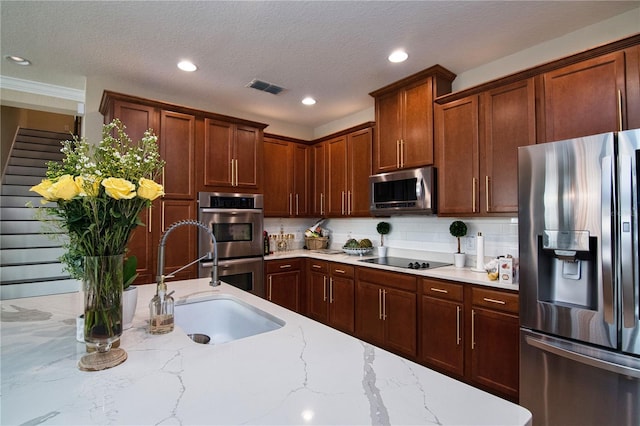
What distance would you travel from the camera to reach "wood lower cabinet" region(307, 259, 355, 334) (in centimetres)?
332

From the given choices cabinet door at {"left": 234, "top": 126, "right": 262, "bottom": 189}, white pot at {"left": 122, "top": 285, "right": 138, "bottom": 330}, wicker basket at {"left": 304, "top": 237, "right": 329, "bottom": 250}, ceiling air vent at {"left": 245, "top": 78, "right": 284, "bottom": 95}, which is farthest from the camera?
wicker basket at {"left": 304, "top": 237, "right": 329, "bottom": 250}

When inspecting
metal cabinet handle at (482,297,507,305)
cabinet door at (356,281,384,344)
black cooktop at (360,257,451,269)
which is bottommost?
cabinet door at (356,281,384,344)

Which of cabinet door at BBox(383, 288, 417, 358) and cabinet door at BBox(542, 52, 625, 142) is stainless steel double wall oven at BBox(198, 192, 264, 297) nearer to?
cabinet door at BBox(383, 288, 417, 358)

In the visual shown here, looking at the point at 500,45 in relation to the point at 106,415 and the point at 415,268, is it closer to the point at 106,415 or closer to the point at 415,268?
the point at 415,268

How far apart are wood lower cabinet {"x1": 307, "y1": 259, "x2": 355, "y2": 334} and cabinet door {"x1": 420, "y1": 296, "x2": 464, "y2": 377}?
0.87 meters

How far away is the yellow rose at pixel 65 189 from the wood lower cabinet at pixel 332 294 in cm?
275

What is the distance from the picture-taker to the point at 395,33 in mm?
2297

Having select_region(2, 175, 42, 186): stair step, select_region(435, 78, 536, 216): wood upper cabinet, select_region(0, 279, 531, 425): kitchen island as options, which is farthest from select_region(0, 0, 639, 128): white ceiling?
select_region(2, 175, 42, 186): stair step

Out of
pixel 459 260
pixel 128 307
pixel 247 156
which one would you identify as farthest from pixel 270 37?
pixel 459 260

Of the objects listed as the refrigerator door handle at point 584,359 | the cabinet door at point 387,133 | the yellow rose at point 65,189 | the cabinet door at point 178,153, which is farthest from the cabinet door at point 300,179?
the yellow rose at point 65,189

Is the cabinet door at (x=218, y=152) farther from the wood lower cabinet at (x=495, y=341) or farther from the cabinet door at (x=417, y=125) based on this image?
the wood lower cabinet at (x=495, y=341)

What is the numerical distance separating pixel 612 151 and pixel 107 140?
7.42ft

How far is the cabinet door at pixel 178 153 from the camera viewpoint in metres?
3.04

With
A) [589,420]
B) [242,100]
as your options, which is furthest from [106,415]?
[242,100]
